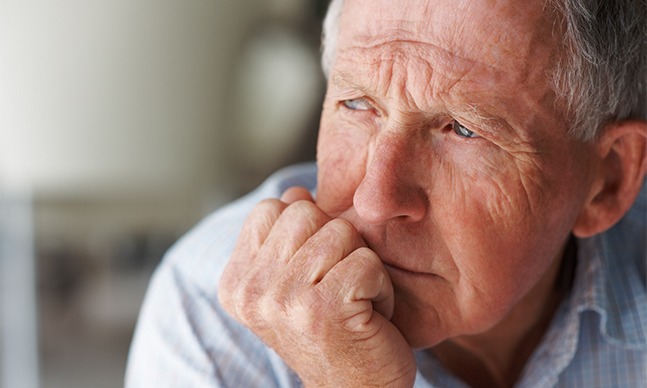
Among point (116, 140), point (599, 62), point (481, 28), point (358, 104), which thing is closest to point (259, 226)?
point (358, 104)

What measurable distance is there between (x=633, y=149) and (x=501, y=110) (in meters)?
0.40

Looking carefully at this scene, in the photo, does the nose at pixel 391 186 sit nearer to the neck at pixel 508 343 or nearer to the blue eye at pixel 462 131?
the blue eye at pixel 462 131

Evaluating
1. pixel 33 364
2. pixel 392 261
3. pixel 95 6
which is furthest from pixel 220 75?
pixel 392 261

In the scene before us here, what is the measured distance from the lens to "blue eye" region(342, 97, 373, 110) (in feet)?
4.83

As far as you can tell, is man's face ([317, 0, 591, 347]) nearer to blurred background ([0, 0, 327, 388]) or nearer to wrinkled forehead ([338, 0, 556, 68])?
wrinkled forehead ([338, 0, 556, 68])

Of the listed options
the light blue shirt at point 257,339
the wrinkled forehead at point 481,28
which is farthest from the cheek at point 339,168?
the light blue shirt at point 257,339

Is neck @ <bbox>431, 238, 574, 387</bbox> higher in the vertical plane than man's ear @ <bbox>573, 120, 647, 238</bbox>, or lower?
lower

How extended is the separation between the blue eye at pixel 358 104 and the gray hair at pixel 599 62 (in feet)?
0.59

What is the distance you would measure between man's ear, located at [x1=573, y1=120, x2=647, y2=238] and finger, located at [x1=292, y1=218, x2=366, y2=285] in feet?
1.83

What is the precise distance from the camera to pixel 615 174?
1628mm

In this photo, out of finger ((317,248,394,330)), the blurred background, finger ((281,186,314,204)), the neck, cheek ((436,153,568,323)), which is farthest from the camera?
the blurred background

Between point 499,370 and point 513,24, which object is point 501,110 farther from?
point 499,370

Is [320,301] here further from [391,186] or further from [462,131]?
[462,131]

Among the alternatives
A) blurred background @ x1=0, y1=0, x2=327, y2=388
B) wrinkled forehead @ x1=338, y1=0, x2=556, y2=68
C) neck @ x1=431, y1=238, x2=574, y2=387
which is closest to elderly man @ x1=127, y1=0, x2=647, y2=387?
wrinkled forehead @ x1=338, y1=0, x2=556, y2=68
